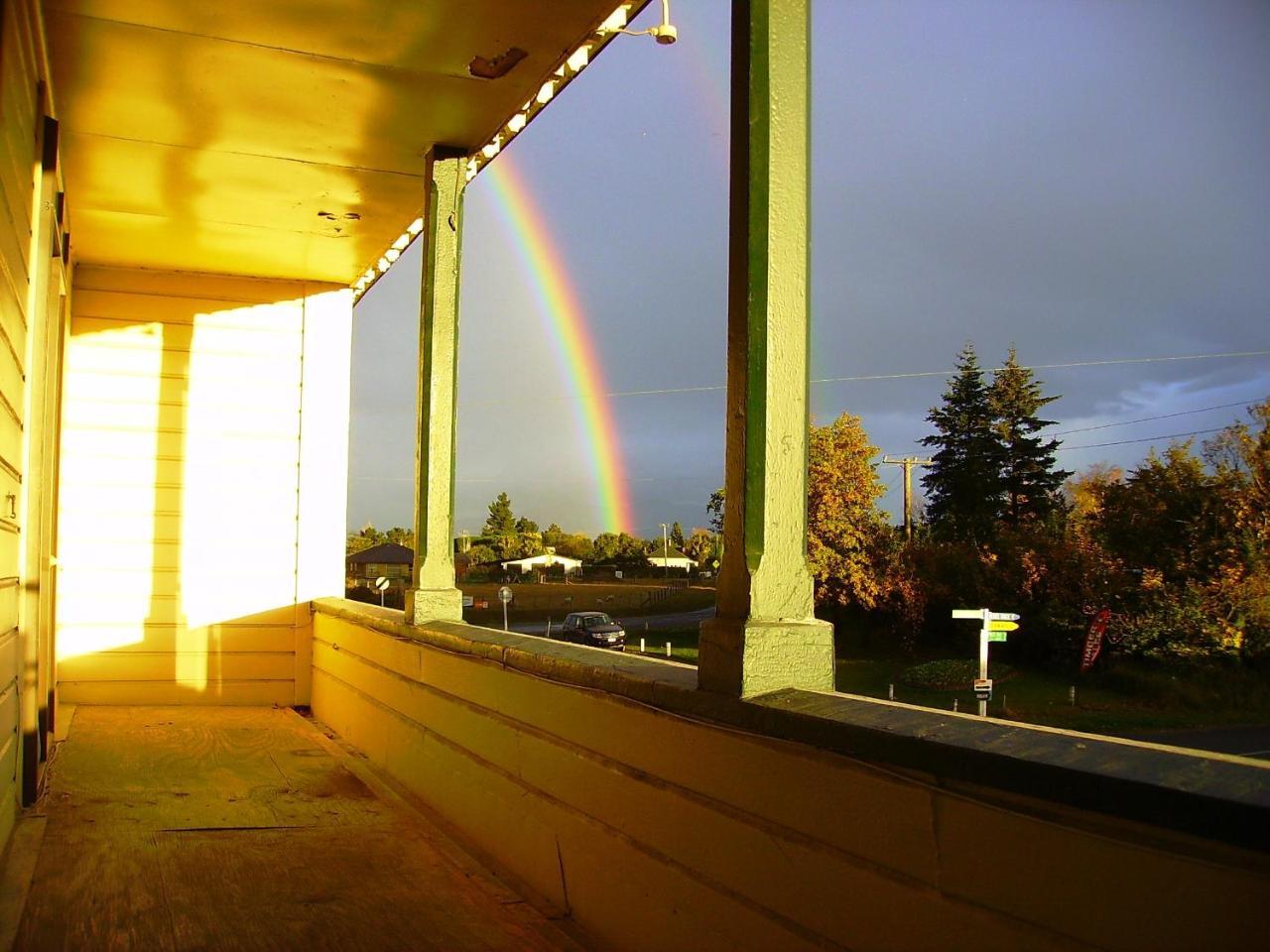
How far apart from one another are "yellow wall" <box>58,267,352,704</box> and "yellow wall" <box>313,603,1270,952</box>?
358 centimetres

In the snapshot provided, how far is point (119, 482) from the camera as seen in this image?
22.6 feet

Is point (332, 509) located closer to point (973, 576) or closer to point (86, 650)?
point (86, 650)

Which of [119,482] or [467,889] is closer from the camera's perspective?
[467,889]

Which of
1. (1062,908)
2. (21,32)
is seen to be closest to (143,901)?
(21,32)

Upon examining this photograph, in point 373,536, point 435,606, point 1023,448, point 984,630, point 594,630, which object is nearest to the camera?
point 435,606

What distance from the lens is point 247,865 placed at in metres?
3.40

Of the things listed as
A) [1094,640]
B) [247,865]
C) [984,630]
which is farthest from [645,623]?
[247,865]

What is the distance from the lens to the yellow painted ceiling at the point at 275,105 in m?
3.64

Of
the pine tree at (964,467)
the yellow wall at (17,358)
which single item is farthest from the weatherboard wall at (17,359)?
the pine tree at (964,467)

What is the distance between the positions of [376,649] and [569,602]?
32.1m

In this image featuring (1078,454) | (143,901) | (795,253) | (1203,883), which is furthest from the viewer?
(1078,454)

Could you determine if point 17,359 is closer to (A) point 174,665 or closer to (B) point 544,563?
(A) point 174,665

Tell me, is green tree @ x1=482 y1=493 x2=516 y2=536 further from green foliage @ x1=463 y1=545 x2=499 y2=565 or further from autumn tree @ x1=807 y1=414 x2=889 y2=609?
autumn tree @ x1=807 y1=414 x2=889 y2=609

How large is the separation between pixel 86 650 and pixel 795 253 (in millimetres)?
6123
